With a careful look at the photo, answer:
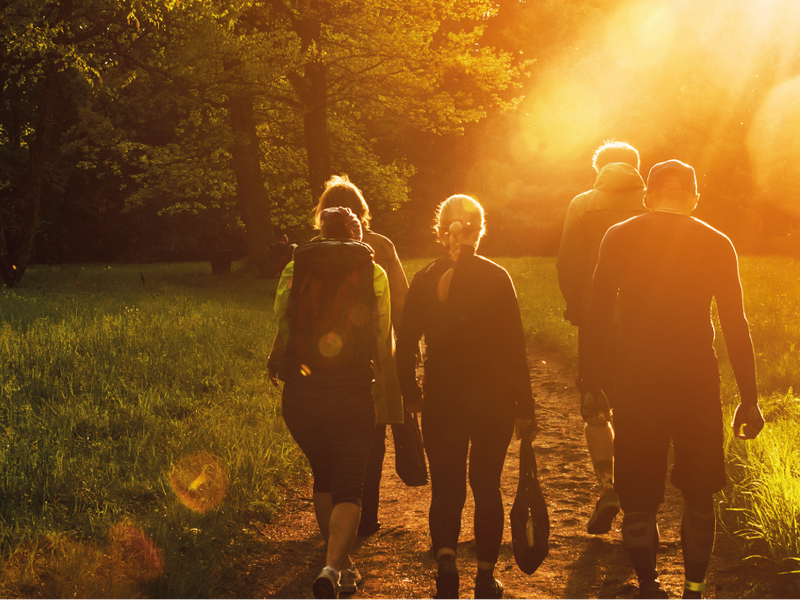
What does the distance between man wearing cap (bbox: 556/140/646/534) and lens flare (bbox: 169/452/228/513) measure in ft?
8.62

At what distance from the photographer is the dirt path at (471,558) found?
3895 mm

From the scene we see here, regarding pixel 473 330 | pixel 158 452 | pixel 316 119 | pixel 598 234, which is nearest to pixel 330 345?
pixel 473 330

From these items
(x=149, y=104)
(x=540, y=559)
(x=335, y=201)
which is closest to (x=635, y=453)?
(x=540, y=559)

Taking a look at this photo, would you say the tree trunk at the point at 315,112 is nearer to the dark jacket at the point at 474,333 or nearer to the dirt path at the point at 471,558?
the dirt path at the point at 471,558

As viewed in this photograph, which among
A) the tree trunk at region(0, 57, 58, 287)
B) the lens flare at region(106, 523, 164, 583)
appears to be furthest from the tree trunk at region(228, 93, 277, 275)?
the lens flare at region(106, 523, 164, 583)

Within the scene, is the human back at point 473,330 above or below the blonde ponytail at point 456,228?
below

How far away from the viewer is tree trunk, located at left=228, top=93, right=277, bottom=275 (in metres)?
20.7

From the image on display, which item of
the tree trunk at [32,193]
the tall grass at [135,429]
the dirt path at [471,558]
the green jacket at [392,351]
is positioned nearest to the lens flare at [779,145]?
the tall grass at [135,429]

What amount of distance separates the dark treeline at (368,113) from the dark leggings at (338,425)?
9.49 meters

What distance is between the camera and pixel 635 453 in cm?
339

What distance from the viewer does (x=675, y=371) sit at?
331 cm

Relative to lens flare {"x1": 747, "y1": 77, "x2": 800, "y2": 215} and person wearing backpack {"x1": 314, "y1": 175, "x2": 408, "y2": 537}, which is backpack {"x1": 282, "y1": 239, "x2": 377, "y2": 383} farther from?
lens flare {"x1": 747, "y1": 77, "x2": 800, "y2": 215}

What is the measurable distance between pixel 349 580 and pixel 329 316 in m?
1.49

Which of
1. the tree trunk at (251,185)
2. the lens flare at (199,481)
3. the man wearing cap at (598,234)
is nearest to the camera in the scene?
the man wearing cap at (598,234)
